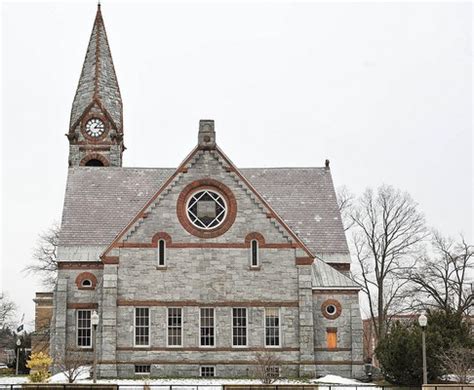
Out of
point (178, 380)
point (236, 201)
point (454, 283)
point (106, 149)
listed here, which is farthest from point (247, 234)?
point (106, 149)

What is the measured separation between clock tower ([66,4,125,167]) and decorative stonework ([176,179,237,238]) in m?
17.7

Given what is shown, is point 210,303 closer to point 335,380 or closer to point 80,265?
point 335,380

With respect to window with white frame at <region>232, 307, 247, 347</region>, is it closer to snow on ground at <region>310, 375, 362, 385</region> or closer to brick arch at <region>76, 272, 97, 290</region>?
snow on ground at <region>310, 375, 362, 385</region>

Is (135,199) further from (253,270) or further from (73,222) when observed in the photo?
(253,270)

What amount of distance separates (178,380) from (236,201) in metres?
10.6

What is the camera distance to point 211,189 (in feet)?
159

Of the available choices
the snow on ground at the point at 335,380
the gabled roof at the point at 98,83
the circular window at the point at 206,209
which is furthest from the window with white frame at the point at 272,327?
the gabled roof at the point at 98,83

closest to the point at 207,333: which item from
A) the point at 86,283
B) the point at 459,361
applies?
the point at 86,283

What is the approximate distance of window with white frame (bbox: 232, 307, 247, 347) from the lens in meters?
47.4

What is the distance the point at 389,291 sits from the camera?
2670 inches

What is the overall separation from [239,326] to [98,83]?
91.1ft

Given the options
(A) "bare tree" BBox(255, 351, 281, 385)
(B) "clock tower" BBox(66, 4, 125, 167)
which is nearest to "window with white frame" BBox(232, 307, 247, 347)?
(A) "bare tree" BBox(255, 351, 281, 385)

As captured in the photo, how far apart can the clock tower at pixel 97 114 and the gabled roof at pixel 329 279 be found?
21.4m

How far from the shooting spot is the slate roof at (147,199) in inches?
2108
